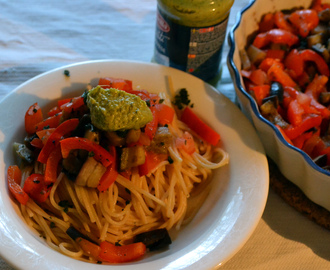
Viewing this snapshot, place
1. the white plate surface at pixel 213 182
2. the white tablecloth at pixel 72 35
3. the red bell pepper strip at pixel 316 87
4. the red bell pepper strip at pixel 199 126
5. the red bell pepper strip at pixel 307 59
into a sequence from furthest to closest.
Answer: the white tablecloth at pixel 72 35
the red bell pepper strip at pixel 307 59
the red bell pepper strip at pixel 316 87
the red bell pepper strip at pixel 199 126
the white plate surface at pixel 213 182

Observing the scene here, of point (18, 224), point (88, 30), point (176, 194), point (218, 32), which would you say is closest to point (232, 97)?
point (218, 32)

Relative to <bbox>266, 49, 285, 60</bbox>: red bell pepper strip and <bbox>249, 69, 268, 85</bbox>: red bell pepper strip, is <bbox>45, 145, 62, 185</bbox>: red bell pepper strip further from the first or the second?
<bbox>266, 49, 285, 60</bbox>: red bell pepper strip

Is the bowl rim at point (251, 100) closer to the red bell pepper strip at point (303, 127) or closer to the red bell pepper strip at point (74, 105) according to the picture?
the red bell pepper strip at point (303, 127)

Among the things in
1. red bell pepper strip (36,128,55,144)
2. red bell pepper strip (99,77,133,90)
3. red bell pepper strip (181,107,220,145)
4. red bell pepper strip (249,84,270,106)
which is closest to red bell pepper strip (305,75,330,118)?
red bell pepper strip (249,84,270,106)

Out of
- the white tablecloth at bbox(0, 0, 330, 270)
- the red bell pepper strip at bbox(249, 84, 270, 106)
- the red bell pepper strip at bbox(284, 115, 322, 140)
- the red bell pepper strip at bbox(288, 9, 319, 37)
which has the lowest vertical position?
the white tablecloth at bbox(0, 0, 330, 270)

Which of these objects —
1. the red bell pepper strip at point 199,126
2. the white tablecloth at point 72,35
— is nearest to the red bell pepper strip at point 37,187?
the red bell pepper strip at point 199,126

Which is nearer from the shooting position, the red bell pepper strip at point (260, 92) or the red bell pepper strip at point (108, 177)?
the red bell pepper strip at point (108, 177)

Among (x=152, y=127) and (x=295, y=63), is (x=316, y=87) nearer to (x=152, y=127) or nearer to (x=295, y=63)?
(x=295, y=63)
